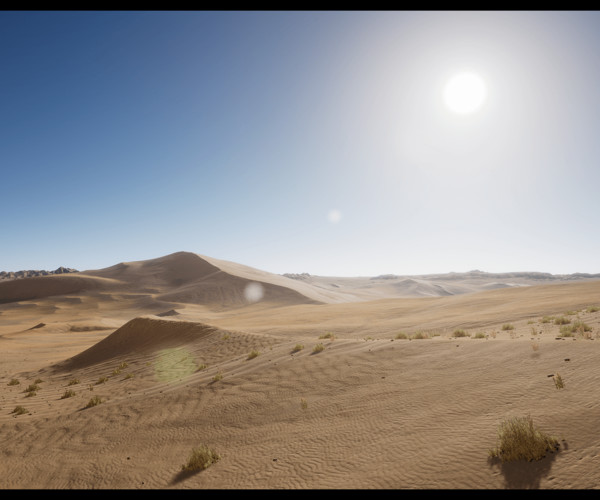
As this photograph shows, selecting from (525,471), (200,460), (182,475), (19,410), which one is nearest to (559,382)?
(525,471)

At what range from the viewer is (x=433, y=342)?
10.1m

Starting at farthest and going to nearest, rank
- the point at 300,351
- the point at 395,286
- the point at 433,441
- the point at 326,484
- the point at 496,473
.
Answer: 1. the point at 395,286
2. the point at 300,351
3. the point at 433,441
4. the point at 326,484
5. the point at 496,473

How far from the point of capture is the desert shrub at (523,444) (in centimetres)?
367

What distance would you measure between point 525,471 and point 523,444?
0.32m

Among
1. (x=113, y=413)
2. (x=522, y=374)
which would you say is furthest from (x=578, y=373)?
(x=113, y=413)

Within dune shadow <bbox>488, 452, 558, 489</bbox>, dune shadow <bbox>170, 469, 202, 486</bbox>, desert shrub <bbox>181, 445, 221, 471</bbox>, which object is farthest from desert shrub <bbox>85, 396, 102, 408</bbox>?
dune shadow <bbox>488, 452, 558, 489</bbox>

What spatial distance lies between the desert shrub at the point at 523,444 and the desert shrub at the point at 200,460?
4.21m

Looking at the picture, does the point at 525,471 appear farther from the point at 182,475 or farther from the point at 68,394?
the point at 68,394

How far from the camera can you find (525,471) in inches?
137

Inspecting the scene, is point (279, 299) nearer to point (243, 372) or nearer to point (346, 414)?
point (243, 372)

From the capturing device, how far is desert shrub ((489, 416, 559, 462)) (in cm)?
367

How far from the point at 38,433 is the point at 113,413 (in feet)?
5.38

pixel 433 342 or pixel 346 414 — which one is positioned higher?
pixel 433 342

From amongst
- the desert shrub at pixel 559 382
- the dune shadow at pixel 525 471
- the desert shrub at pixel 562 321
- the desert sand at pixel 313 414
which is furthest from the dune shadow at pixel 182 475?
the desert shrub at pixel 562 321
